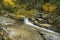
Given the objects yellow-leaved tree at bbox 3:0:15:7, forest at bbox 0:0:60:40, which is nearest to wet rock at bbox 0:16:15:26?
forest at bbox 0:0:60:40

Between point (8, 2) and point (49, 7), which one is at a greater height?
point (8, 2)

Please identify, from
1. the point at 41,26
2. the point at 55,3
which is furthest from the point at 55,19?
the point at 55,3

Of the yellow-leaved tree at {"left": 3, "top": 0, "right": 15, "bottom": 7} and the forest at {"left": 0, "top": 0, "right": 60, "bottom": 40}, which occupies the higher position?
the yellow-leaved tree at {"left": 3, "top": 0, "right": 15, "bottom": 7}

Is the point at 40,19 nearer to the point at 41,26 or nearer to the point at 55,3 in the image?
the point at 41,26

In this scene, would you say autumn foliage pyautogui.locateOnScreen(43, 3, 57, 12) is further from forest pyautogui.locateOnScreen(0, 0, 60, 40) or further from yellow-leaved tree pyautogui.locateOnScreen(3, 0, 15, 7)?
yellow-leaved tree pyautogui.locateOnScreen(3, 0, 15, 7)

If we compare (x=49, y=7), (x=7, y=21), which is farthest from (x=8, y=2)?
(x=49, y=7)

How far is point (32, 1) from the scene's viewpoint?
21438 mm

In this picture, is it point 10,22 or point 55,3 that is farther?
point 55,3

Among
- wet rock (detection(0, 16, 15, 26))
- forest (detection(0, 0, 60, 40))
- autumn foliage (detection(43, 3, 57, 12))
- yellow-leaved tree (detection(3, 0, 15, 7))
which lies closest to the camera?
forest (detection(0, 0, 60, 40))

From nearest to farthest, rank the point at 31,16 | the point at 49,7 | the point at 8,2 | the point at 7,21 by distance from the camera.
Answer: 1. the point at 7,21
2. the point at 31,16
3. the point at 49,7
4. the point at 8,2

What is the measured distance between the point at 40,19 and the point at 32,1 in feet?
17.3

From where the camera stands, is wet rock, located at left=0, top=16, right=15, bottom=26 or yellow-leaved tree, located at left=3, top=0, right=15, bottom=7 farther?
yellow-leaved tree, located at left=3, top=0, right=15, bottom=7

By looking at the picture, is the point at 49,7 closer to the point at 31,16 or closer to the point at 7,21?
the point at 31,16

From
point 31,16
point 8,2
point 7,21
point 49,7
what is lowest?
point 31,16
